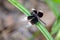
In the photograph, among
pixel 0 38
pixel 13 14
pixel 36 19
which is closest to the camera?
pixel 36 19

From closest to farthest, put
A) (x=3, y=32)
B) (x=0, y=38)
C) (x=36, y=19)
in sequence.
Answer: (x=36, y=19) < (x=0, y=38) < (x=3, y=32)

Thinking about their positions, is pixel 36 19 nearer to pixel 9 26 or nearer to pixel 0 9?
pixel 9 26

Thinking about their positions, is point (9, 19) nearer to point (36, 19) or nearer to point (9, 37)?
point (9, 37)

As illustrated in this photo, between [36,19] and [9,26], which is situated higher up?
[36,19]

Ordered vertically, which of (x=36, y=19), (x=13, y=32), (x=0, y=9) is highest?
(x=36, y=19)

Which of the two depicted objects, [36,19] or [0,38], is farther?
[0,38]

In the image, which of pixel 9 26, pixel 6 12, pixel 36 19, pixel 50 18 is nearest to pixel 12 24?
pixel 9 26

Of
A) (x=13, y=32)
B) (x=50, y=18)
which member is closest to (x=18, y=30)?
(x=13, y=32)

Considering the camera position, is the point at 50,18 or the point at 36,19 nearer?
the point at 36,19

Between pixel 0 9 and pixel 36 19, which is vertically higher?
pixel 36 19
